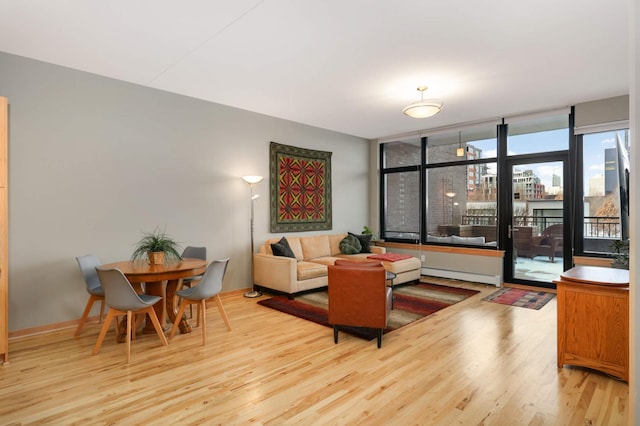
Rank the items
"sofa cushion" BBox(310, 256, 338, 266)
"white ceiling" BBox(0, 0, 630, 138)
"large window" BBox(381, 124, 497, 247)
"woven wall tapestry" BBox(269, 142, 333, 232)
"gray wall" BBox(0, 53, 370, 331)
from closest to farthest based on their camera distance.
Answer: "white ceiling" BBox(0, 0, 630, 138) → "gray wall" BBox(0, 53, 370, 331) → "sofa cushion" BBox(310, 256, 338, 266) → "woven wall tapestry" BBox(269, 142, 333, 232) → "large window" BBox(381, 124, 497, 247)

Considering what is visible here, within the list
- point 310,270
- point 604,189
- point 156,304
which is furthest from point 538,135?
point 156,304

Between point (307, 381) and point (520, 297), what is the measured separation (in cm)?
396

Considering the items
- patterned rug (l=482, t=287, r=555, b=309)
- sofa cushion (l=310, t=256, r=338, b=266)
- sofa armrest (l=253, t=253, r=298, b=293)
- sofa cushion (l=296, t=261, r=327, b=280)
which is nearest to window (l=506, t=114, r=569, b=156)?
patterned rug (l=482, t=287, r=555, b=309)

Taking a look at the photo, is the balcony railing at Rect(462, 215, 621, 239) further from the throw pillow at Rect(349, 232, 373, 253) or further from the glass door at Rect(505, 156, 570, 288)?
the throw pillow at Rect(349, 232, 373, 253)

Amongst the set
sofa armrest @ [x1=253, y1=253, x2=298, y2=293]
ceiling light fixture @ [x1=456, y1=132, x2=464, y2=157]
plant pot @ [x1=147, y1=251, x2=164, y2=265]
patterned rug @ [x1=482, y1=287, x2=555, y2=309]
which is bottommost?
patterned rug @ [x1=482, y1=287, x2=555, y2=309]

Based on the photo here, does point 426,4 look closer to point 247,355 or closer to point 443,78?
point 443,78

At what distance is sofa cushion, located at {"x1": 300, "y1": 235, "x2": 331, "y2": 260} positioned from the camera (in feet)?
20.2

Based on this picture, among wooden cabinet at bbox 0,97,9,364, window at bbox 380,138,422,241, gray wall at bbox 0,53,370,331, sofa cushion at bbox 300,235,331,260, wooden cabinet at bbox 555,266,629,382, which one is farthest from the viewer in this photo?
window at bbox 380,138,422,241

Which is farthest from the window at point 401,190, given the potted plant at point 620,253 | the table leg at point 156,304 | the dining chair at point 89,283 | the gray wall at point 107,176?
the dining chair at point 89,283

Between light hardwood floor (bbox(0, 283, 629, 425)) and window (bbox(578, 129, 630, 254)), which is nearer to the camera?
light hardwood floor (bbox(0, 283, 629, 425))

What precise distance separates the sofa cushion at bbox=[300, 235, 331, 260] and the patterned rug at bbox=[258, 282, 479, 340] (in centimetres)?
89

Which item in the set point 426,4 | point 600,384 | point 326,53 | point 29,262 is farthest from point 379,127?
point 29,262

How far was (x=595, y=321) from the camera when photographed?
2.71 metres

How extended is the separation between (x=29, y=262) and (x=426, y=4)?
4.50m
